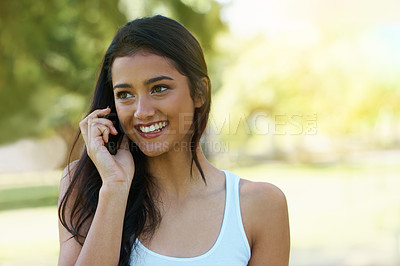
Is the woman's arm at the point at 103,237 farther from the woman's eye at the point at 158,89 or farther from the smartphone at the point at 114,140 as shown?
the woman's eye at the point at 158,89

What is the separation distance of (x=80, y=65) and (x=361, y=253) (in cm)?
1055

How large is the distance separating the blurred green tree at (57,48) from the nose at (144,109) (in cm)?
84

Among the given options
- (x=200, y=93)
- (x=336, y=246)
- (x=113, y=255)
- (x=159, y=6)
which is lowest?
(x=336, y=246)

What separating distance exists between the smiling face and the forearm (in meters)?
0.25

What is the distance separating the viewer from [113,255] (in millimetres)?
1710

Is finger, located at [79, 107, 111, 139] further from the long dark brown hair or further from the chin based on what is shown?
the chin

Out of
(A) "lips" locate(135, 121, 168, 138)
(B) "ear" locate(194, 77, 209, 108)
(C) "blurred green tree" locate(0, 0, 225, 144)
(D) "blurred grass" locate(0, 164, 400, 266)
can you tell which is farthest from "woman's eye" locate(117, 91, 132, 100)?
(D) "blurred grass" locate(0, 164, 400, 266)

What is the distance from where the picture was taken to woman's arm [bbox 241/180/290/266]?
1878 millimetres

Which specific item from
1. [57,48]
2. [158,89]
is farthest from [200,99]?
[57,48]

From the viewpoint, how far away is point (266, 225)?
6.22 feet

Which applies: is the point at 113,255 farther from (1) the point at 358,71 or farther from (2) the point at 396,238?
(1) the point at 358,71

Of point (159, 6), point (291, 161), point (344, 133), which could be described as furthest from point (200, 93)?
point (291, 161)

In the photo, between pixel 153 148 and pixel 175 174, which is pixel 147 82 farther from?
pixel 175 174

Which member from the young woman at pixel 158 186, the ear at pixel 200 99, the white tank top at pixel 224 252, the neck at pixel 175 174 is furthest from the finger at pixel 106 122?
the white tank top at pixel 224 252
